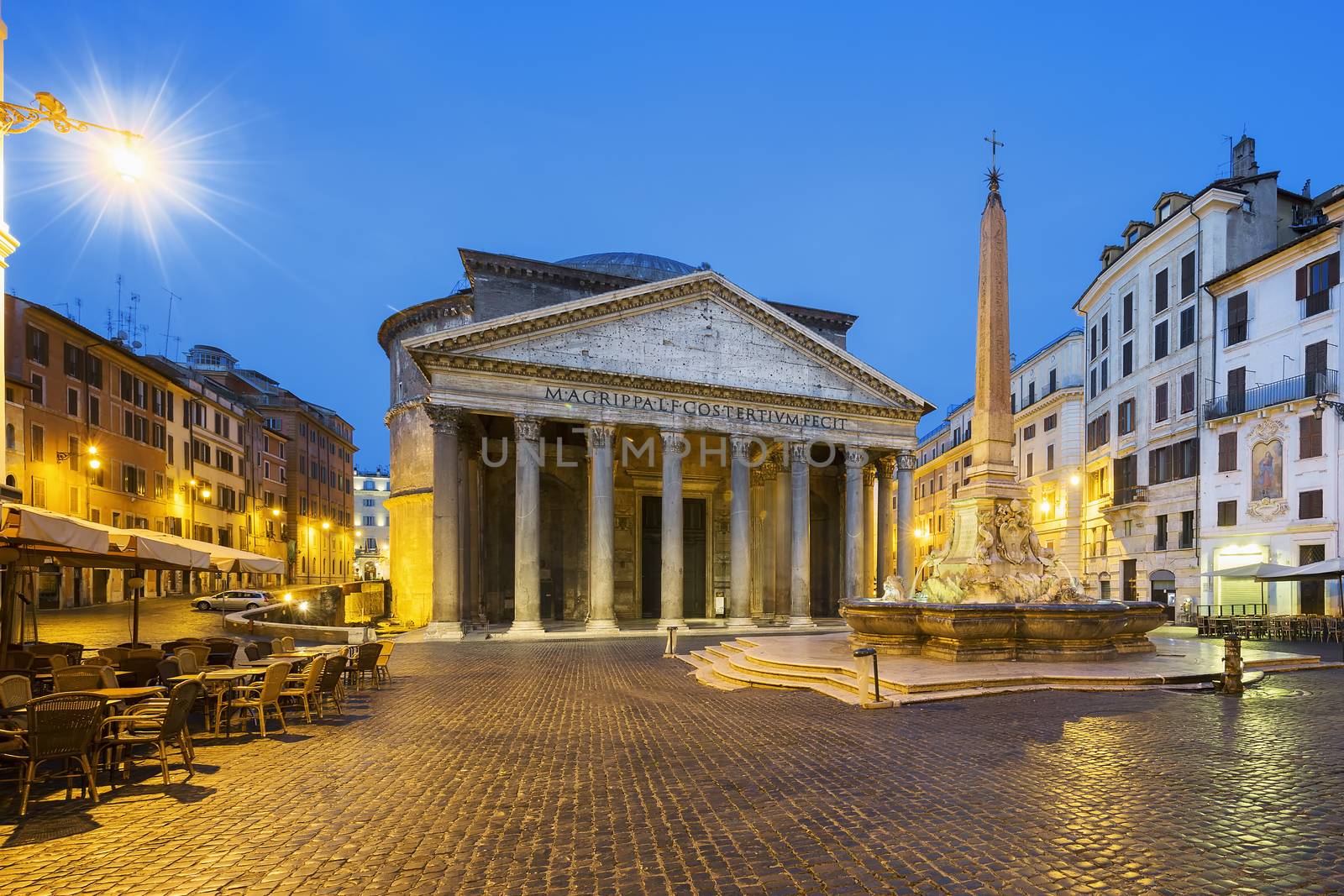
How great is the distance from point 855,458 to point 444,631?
16.2 m

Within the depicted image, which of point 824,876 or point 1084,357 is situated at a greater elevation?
point 1084,357

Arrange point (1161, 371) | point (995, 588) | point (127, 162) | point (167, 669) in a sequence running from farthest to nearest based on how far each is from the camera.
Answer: point (1161, 371) → point (995, 588) → point (167, 669) → point (127, 162)

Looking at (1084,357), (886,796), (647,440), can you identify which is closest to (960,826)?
(886,796)

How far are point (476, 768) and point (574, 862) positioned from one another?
2793 mm

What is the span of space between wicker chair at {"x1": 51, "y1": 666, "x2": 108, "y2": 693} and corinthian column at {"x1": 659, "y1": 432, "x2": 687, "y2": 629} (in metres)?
18.4

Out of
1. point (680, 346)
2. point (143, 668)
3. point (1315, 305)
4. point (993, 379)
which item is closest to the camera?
point (143, 668)

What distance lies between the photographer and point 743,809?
6.05 m

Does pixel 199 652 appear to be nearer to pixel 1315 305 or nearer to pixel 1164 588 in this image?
pixel 1315 305

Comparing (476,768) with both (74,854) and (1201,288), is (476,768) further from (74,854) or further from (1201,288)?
(1201,288)

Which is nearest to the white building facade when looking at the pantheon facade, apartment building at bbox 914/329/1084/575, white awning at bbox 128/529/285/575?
the pantheon facade

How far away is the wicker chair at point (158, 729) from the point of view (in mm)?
6926

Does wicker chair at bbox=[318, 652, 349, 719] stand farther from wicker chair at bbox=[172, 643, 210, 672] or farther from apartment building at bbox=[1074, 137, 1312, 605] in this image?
apartment building at bbox=[1074, 137, 1312, 605]

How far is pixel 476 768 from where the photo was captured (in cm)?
748

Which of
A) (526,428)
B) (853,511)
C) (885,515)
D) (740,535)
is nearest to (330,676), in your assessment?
(526,428)
